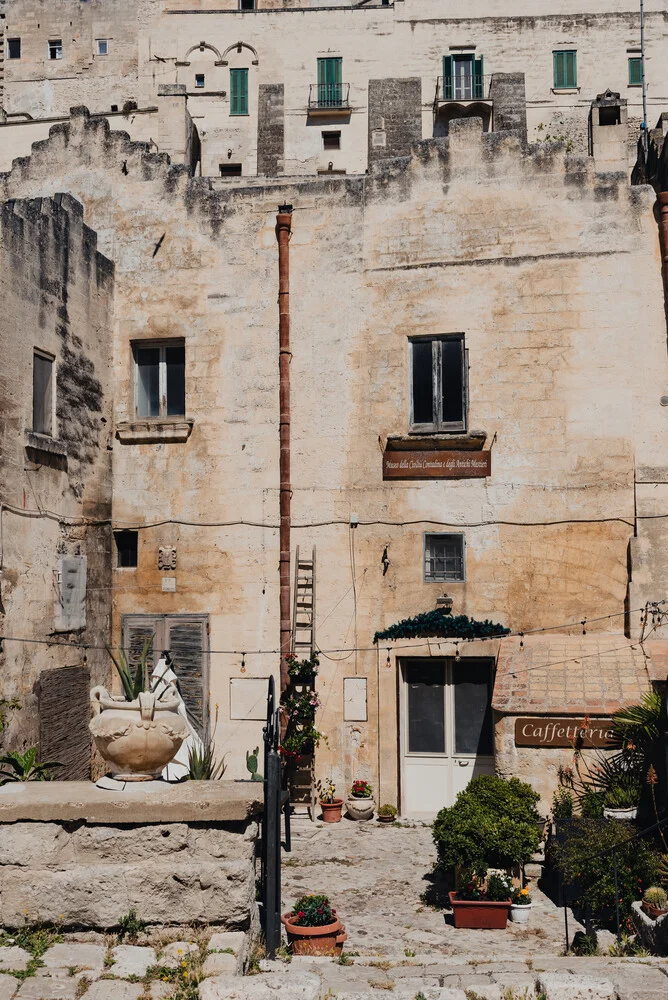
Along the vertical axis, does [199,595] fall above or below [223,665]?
above

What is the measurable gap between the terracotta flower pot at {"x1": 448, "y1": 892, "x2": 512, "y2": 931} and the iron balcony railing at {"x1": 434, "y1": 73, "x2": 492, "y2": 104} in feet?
113

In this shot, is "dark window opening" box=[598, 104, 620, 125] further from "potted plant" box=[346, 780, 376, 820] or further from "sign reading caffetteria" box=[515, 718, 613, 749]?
"potted plant" box=[346, 780, 376, 820]

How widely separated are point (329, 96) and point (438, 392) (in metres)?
27.5

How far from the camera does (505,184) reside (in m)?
14.8

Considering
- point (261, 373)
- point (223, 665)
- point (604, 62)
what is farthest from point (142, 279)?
point (604, 62)

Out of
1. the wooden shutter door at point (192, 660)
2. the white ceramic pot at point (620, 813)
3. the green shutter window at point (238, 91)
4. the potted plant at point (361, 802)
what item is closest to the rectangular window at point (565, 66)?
the green shutter window at point (238, 91)

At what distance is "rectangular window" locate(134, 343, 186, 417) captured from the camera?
51.5 ft

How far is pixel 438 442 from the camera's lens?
14.5 meters

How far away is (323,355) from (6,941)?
9938 millimetres

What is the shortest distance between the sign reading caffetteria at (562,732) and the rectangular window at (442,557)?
2752mm

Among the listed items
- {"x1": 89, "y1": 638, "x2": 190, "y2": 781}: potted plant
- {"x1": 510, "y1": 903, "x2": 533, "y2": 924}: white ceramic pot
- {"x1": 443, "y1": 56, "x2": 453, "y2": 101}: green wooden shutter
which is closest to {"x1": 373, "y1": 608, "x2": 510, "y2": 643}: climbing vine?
{"x1": 510, "y1": 903, "x2": 533, "y2": 924}: white ceramic pot

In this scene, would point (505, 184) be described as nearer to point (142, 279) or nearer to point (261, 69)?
point (142, 279)

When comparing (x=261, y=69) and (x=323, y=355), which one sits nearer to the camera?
(x=323, y=355)

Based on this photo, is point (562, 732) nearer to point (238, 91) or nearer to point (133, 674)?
point (133, 674)
